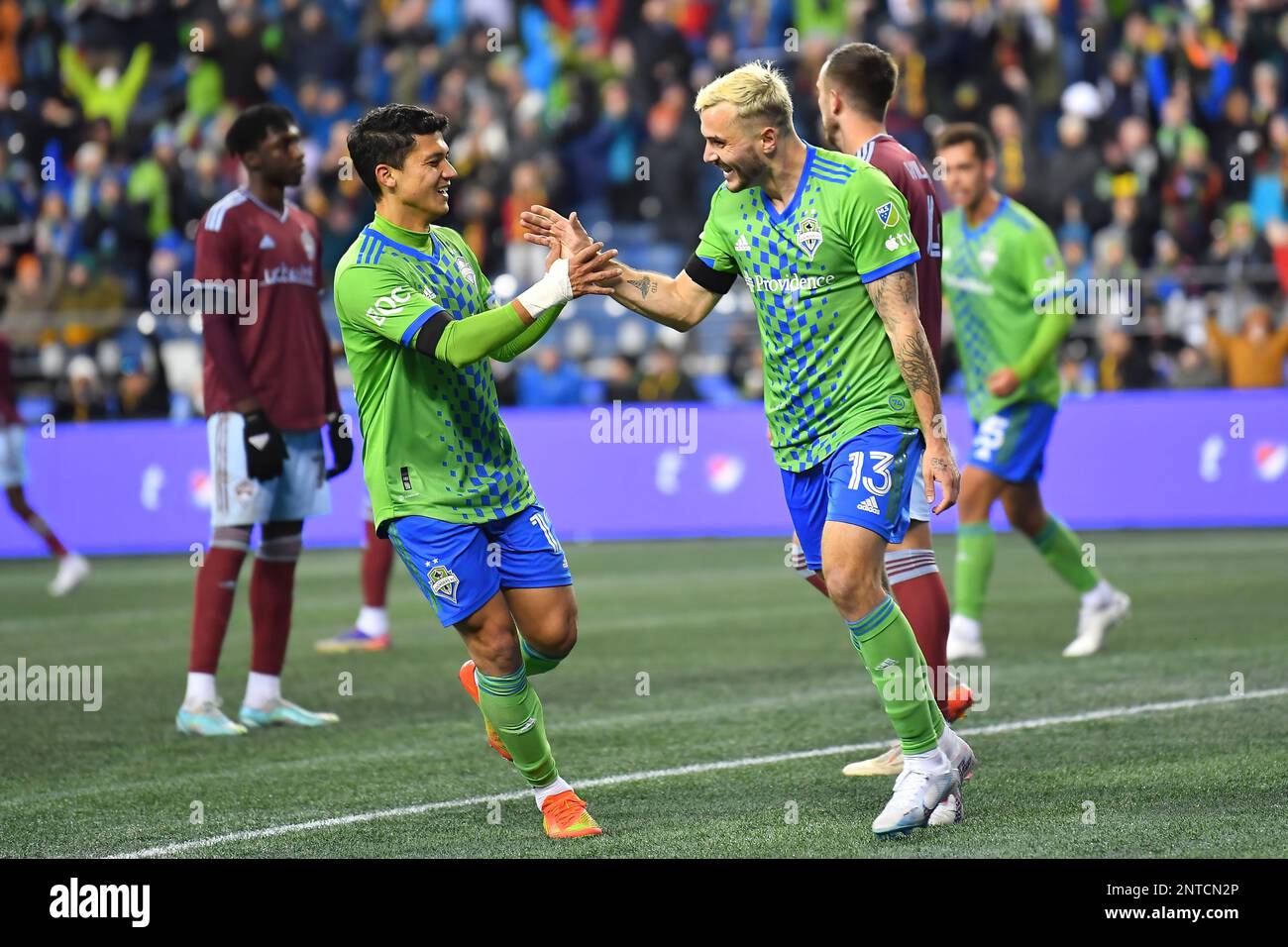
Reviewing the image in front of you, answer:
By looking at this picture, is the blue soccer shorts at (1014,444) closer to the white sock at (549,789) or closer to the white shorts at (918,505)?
the white shorts at (918,505)

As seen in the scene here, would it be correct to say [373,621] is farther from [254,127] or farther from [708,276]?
[708,276]

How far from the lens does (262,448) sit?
805 cm

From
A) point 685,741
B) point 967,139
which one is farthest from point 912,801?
point 967,139

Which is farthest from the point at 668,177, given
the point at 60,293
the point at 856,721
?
the point at 856,721

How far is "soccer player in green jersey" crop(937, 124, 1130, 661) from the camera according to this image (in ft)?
31.3

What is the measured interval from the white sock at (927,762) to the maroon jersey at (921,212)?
5.02 ft

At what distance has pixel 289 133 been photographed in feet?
27.2

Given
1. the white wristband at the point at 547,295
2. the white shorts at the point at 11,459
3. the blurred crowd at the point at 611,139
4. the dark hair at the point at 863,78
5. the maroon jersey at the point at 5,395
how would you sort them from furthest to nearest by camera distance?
the blurred crowd at the point at 611,139 → the white shorts at the point at 11,459 → the maroon jersey at the point at 5,395 → the dark hair at the point at 863,78 → the white wristband at the point at 547,295

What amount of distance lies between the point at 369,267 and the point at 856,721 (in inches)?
126

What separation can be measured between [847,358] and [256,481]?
330 centimetres

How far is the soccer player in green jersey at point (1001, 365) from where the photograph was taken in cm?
954

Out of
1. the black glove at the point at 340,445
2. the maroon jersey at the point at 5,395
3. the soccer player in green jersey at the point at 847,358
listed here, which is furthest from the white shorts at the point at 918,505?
the maroon jersey at the point at 5,395

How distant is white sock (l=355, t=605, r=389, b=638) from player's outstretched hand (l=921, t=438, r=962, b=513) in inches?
225

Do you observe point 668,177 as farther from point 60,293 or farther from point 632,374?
point 60,293
